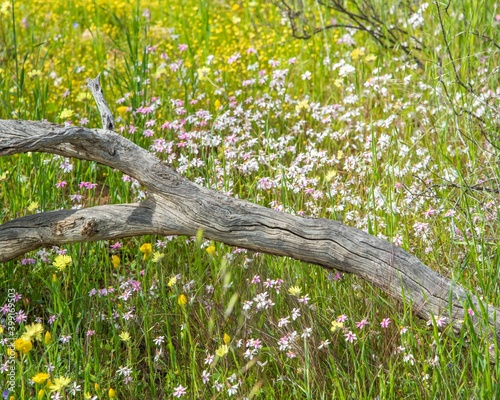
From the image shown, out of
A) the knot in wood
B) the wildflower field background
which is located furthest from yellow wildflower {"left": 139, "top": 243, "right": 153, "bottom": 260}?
the knot in wood

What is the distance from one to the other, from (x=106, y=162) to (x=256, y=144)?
1.55 m

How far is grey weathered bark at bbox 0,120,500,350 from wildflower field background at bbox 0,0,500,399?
9cm

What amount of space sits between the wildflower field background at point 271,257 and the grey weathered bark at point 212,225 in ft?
0.31

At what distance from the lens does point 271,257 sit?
3271 mm

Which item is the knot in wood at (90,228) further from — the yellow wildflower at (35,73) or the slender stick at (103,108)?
the yellow wildflower at (35,73)

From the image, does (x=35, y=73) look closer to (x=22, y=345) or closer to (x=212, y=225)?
(x=212, y=225)

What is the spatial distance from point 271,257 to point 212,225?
0.50m

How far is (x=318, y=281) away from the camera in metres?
3.20

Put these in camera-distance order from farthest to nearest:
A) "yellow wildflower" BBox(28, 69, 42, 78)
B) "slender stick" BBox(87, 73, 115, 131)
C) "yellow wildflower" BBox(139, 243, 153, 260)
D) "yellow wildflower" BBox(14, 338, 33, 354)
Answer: "yellow wildflower" BBox(28, 69, 42, 78) → "slender stick" BBox(87, 73, 115, 131) → "yellow wildflower" BBox(139, 243, 153, 260) → "yellow wildflower" BBox(14, 338, 33, 354)

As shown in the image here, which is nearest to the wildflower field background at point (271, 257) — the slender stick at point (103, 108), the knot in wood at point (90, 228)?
the knot in wood at point (90, 228)

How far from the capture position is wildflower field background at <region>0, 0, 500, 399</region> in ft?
8.92

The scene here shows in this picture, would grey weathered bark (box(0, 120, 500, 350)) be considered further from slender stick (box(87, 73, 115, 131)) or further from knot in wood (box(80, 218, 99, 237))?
slender stick (box(87, 73, 115, 131))

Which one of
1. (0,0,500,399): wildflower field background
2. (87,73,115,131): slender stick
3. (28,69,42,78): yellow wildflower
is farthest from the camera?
(28,69,42,78): yellow wildflower

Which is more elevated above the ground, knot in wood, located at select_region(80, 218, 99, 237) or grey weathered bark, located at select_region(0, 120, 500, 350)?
grey weathered bark, located at select_region(0, 120, 500, 350)
